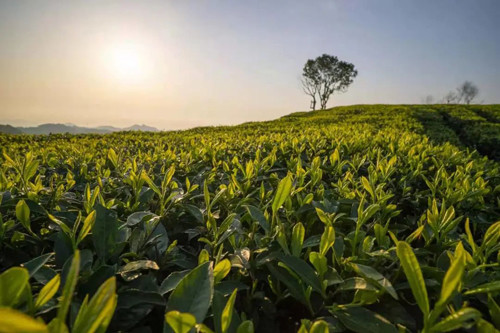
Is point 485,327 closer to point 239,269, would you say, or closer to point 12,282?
point 239,269

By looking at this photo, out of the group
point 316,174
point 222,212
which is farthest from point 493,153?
point 222,212

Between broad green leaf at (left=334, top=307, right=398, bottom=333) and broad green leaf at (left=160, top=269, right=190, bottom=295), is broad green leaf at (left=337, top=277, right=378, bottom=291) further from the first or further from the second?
broad green leaf at (left=160, top=269, right=190, bottom=295)

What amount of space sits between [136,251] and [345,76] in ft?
226

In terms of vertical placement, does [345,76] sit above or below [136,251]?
above

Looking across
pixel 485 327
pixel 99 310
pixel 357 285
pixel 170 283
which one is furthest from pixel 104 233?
pixel 485 327

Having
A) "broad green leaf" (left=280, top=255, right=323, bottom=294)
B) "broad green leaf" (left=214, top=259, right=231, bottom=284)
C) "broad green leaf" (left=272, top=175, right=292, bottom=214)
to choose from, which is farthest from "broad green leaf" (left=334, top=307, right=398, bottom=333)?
"broad green leaf" (left=272, top=175, right=292, bottom=214)

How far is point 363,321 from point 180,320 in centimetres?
54

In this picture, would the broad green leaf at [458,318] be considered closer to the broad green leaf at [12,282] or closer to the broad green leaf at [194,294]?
the broad green leaf at [194,294]

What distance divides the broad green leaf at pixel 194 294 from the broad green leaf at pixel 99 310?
7.2 inches

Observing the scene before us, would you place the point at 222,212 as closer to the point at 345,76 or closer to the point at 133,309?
the point at 133,309

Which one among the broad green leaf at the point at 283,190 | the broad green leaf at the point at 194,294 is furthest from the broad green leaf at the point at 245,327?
the broad green leaf at the point at 283,190

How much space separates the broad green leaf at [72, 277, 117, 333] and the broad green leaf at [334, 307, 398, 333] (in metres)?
0.64

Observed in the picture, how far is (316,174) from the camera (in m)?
2.05

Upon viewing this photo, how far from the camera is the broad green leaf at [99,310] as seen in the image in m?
0.53
